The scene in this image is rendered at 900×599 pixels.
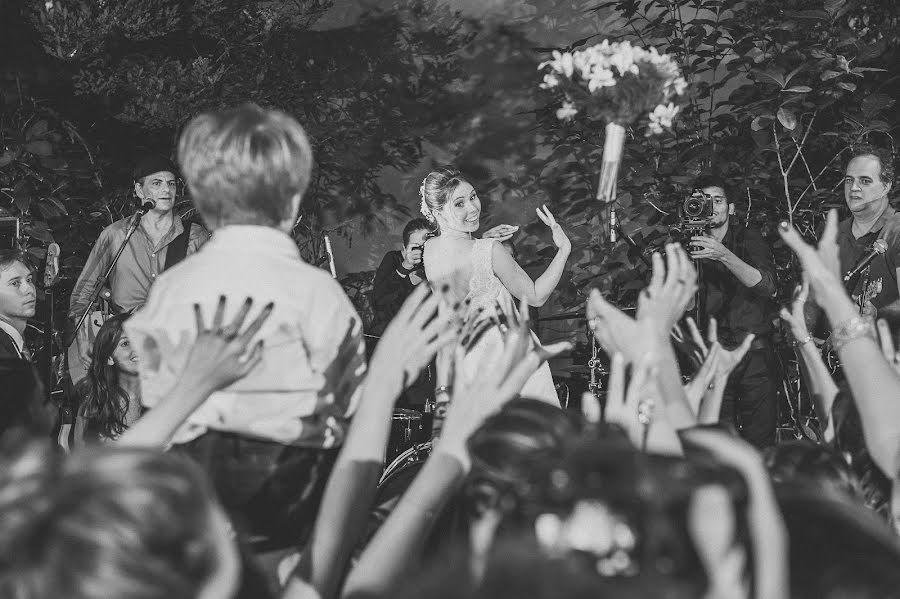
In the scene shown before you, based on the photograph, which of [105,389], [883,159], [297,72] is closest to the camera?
[105,389]

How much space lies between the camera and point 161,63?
5891 mm

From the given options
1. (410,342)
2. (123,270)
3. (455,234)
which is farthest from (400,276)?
(410,342)

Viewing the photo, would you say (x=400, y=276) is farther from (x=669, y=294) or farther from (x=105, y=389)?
(x=669, y=294)

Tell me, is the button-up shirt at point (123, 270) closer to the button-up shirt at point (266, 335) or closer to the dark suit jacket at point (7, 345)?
the dark suit jacket at point (7, 345)

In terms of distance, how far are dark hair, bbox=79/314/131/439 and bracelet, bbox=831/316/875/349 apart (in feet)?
8.54

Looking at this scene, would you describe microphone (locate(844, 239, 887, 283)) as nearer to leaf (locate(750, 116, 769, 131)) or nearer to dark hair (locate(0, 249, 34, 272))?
leaf (locate(750, 116, 769, 131))

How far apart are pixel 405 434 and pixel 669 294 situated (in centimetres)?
329

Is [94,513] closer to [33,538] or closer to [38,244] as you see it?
[33,538]

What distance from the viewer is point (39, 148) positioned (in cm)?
514

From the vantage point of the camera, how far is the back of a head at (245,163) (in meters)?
1.45

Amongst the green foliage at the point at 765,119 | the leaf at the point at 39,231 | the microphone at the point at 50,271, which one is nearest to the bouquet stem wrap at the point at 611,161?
the green foliage at the point at 765,119

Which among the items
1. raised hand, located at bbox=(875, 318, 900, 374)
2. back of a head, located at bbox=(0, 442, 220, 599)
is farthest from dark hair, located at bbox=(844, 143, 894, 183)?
back of a head, located at bbox=(0, 442, 220, 599)

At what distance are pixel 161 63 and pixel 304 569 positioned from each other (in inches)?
205

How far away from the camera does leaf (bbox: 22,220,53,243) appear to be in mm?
5004
